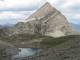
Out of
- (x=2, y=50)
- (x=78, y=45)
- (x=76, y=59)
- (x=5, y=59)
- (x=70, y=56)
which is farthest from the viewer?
(x=2, y=50)

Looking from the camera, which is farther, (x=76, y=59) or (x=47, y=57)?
(x=47, y=57)

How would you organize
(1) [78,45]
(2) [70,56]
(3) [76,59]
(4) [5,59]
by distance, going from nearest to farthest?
(3) [76,59], (2) [70,56], (4) [5,59], (1) [78,45]

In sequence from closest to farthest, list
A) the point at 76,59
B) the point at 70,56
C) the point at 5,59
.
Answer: the point at 76,59 < the point at 70,56 < the point at 5,59

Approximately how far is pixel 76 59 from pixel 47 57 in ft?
35.3

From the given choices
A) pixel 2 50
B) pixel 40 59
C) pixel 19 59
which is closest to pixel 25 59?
pixel 19 59

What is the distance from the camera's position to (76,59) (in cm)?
7881

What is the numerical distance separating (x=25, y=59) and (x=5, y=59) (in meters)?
6.44

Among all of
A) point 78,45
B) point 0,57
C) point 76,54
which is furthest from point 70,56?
point 0,57

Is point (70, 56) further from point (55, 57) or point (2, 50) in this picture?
point (2, 50)

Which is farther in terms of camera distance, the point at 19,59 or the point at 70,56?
the point at 19,59

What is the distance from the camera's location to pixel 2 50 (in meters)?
108

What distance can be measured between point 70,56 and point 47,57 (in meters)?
6.66

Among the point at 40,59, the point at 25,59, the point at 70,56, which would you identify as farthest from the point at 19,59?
the point at 70,56

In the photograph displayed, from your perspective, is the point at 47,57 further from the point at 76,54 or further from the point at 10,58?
the point at 10,58
